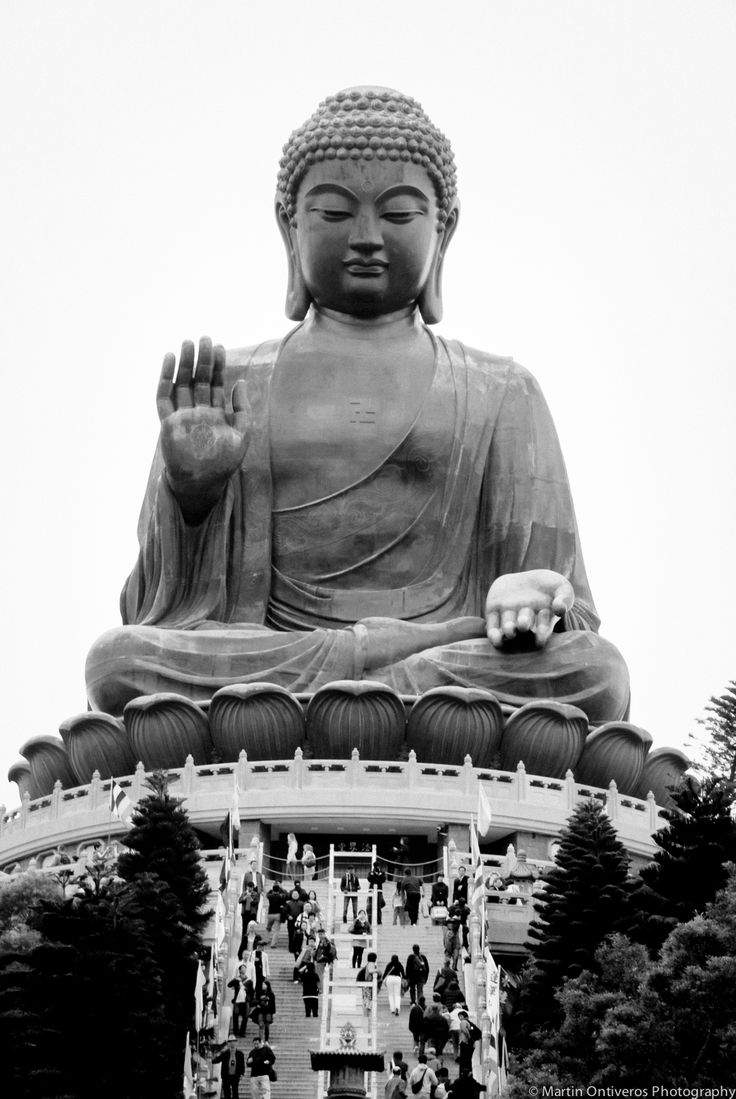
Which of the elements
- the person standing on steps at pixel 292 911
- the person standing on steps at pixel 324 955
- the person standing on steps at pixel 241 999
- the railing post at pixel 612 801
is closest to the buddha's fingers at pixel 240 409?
the railing post at pixel 612 801

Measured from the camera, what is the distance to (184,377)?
89.5 feet

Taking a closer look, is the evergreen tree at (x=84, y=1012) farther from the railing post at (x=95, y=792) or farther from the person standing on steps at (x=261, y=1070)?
the railing post at (x=95, y=792)

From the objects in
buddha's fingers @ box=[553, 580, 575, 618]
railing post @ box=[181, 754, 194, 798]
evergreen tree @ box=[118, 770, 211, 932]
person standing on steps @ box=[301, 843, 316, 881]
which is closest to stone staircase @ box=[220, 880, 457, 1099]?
evergreen tree @ box=[118, 770, 211, 932]

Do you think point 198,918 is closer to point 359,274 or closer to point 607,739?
point 607,739

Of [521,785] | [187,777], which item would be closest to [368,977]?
[521,785]

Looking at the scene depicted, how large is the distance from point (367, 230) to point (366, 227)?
0.03 meters

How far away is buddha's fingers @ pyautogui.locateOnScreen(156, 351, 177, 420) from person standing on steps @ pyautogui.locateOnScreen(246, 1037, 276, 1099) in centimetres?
1085

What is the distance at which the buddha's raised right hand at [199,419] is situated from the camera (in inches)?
1070

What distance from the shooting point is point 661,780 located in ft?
89.2

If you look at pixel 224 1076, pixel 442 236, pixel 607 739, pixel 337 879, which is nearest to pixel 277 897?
pixel 337 879

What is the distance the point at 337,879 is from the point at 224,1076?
506 centimetres

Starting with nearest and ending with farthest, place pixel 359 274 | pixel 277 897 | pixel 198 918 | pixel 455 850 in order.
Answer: pixel 198 918, pixel 277 897, pixel 455 850, pixel 359 274

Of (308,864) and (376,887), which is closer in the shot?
(376,887)

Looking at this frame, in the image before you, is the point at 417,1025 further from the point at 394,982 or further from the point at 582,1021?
the point at 582,1021
